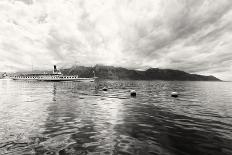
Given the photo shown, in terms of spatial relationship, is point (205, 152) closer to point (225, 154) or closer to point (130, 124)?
point (225, 154)

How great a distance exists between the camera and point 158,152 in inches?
353

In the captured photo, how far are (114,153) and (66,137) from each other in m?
4.26

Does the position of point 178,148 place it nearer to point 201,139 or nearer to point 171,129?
point 201,139

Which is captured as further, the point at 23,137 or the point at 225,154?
the point at 23,137

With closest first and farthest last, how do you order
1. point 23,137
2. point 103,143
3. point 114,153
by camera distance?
point 114,153 < point 103,143 < point 23,137

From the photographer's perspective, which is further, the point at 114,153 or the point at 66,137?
the point at 66,137

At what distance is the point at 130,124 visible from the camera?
1505 cm

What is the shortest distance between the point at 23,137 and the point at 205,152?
38.6 ft

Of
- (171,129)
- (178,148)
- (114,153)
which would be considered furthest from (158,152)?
(171,129)

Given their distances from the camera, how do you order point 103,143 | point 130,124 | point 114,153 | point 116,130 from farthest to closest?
point 130,124
point 116,130
point 103,143
point 114,153

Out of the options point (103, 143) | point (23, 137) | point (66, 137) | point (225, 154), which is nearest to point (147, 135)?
point (103, 143)

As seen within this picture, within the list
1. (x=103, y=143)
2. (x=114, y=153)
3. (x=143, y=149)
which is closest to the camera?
(x=114, y=153)

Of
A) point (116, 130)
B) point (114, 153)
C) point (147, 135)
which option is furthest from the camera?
point (116, 130)

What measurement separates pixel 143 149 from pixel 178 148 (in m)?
2.17
